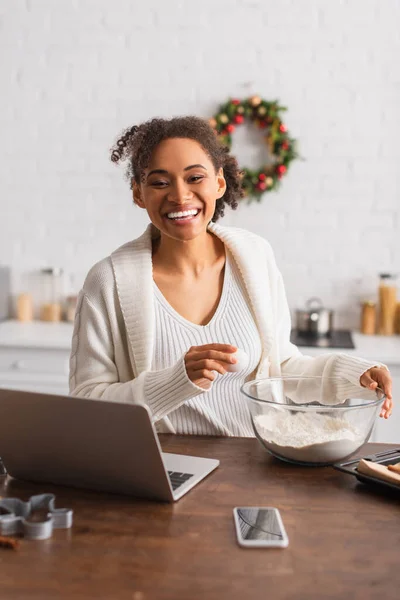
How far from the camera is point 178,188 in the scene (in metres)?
1.87

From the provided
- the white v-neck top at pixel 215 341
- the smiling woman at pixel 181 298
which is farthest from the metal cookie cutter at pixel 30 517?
the white v-neck top at pixel 215 341

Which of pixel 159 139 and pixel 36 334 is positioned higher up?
pixel 159 139

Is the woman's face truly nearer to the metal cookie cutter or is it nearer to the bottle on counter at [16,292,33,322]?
the metal cookie cutter

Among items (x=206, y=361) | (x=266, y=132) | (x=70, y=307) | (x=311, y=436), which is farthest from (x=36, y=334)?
(x=311, y=436)

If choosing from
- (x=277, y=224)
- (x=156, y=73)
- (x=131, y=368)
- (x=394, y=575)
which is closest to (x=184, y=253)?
(x=131, y=368)

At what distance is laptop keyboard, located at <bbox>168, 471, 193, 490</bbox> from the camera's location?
4.34ft

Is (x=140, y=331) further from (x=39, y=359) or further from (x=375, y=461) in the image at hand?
(x=39, y=359)

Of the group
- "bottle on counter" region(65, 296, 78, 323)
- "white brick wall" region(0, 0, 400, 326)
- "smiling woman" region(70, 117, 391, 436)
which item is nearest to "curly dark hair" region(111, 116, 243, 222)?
"smiling woman" region(70, 117, 391, 436)

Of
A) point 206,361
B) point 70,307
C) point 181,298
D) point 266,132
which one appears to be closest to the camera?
point 206,361

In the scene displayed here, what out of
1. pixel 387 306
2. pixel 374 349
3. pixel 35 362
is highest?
pixel 387 306

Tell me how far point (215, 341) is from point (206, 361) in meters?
0.50

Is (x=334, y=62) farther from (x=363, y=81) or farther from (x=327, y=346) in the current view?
(x=327, y=346)

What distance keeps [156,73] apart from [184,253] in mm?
1923

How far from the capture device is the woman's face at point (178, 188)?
1.88 m
